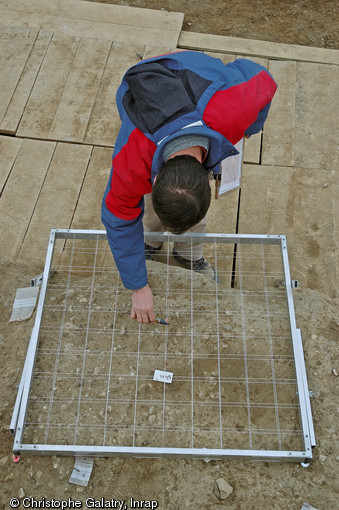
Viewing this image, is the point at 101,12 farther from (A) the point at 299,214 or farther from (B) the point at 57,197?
(A) the point at 299,214

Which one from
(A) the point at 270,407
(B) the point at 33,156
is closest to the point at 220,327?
(A) the point at 270,407

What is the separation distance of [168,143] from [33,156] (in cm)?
173

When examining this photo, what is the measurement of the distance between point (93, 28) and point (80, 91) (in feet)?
2.43

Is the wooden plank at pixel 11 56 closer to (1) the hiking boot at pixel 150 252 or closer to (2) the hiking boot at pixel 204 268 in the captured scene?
(1) the hiking boot at pixel 150 252

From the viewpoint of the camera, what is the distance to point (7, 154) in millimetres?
2799

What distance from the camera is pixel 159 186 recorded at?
1.24m

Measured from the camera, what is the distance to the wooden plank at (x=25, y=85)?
9.60 feet

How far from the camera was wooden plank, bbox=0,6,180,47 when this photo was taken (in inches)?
134

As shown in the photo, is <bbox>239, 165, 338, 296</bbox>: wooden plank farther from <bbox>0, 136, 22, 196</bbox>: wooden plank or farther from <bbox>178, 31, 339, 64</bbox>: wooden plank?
<bbox>0, 136, 22, 196</bbox>: wooden plank

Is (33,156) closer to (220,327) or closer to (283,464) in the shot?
(220,327)

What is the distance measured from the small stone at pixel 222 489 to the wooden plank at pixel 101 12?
3.21m

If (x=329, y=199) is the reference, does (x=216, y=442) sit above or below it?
below

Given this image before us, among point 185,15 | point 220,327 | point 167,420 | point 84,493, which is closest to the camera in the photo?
point 84,493
